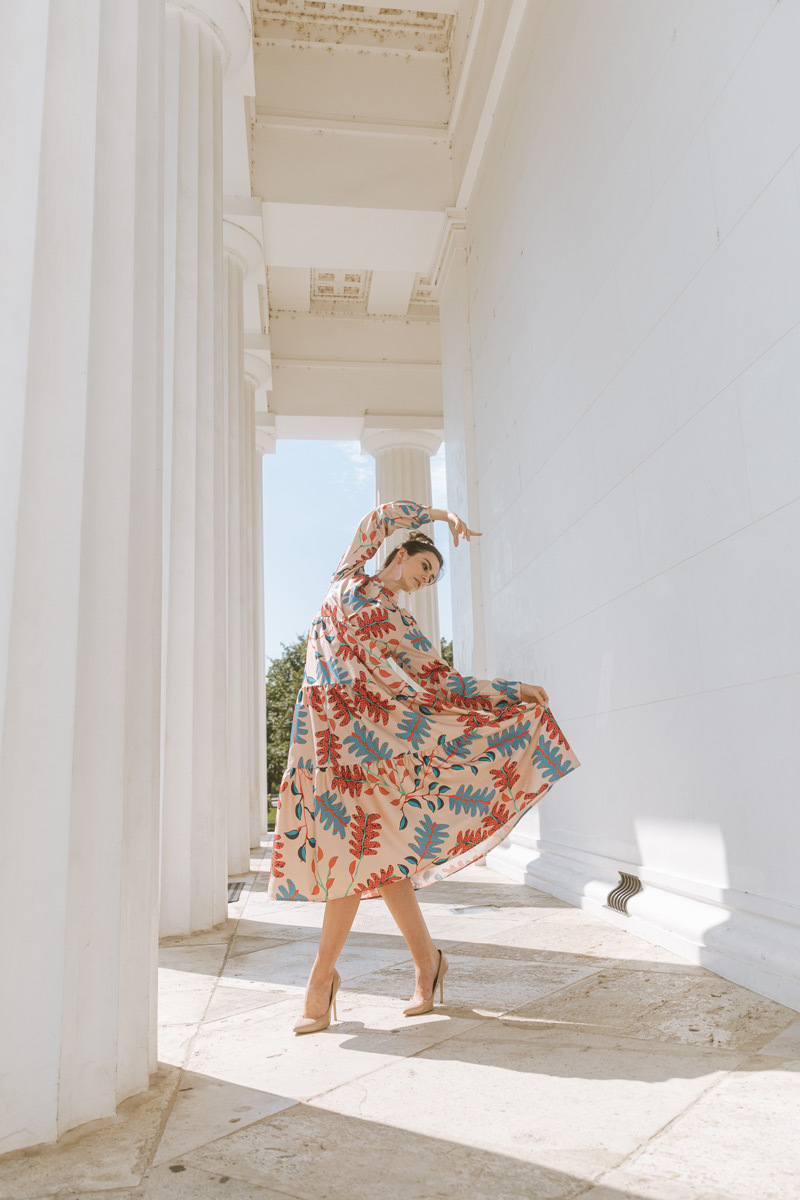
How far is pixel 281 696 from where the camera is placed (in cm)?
3294

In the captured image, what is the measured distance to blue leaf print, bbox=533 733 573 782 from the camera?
3.50 metres

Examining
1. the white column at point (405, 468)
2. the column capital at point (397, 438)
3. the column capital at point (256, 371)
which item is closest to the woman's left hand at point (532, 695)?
the column capital at point (256, 371)

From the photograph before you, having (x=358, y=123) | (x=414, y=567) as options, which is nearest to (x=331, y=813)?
(x=414, y=567)

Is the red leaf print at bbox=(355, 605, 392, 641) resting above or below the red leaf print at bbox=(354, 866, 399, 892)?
above

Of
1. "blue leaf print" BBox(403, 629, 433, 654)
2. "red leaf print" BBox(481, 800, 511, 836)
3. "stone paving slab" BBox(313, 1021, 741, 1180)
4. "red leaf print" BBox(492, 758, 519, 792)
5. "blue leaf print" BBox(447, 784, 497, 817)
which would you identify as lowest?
"stone paving slab" BBox(313, 1021, 741, 1180)

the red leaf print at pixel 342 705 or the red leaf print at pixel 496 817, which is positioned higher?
the red leaf print at pixel 342 705

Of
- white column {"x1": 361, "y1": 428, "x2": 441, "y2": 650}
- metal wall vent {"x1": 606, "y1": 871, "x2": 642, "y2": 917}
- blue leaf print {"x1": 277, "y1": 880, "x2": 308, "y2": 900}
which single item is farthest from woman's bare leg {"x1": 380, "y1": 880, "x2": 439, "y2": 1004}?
white column {"x1": 361, "y1": 428, "x2": 441, "y2": 650}

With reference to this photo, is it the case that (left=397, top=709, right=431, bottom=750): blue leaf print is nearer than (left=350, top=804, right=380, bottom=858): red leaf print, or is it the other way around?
(left=350, top=804, right=380, bottom=858): red leaf print

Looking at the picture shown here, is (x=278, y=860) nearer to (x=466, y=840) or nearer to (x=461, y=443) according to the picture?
(x=466, y=840)

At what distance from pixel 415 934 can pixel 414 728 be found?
776 mm

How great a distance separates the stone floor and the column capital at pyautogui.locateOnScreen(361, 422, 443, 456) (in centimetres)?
1163

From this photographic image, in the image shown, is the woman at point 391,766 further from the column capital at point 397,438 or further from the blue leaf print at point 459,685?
the column capital at point 397,438

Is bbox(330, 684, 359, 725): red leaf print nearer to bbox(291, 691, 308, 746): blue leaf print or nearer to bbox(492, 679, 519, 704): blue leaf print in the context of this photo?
bbox(291, 691, 308, 746): blue leaf print

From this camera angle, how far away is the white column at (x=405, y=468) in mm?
14867
